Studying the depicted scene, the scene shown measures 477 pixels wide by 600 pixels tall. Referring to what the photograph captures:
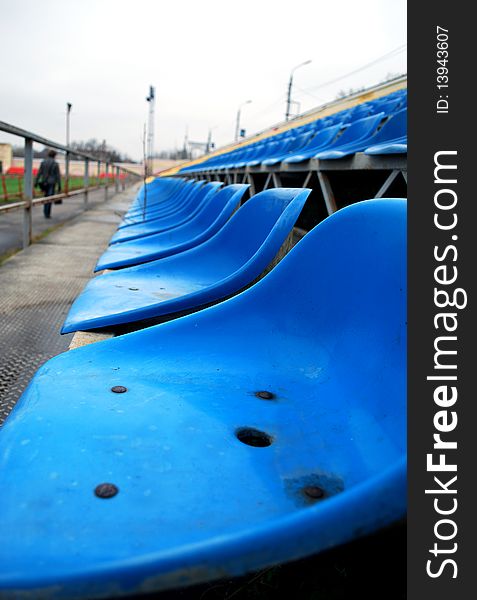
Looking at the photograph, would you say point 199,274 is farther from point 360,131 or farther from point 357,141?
point 360,131

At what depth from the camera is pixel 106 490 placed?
62cm

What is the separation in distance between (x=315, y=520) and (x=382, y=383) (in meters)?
0.39

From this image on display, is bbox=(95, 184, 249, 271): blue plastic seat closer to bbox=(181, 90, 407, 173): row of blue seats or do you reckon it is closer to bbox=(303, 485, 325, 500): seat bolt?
bbox=(181, 90, 407, 173): row of blue seats

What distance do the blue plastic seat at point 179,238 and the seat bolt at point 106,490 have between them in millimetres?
1622

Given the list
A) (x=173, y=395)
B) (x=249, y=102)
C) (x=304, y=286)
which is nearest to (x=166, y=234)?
(x=304, y=286)

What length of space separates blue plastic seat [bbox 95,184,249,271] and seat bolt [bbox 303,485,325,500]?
1.68 meters

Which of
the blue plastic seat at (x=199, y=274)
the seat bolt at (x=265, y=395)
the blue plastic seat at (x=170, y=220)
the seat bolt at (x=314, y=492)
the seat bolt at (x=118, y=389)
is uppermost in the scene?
the blue plastic seat at (x=170, y=220)

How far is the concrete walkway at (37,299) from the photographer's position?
184cm

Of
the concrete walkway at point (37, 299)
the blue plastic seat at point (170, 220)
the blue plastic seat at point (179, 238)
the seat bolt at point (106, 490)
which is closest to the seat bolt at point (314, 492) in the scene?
the seat bolt at point (106, 490)

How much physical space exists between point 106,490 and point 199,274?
4.83ft

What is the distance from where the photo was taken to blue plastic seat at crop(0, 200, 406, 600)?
1.54 ft

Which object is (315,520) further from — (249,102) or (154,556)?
(249,102)

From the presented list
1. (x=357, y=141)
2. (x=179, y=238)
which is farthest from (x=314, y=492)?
(x=357, y=141)

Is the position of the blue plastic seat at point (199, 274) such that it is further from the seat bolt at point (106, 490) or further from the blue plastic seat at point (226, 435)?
the seat bolt at point (106, 490)
